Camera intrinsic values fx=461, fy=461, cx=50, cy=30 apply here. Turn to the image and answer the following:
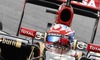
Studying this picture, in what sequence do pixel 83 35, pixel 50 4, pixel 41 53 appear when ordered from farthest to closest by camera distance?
pixel 83 35 < pixel 50 4 < pixel 41 53

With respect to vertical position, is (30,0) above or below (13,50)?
above

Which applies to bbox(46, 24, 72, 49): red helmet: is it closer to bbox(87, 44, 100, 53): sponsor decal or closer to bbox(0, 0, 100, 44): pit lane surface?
bbox(87, 44, 100, 53): sponsor decal

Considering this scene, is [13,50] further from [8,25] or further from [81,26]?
[81,26]

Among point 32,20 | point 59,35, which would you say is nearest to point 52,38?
point 59,35

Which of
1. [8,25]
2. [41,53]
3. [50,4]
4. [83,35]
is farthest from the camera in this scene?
[83,35]

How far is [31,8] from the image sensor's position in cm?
943

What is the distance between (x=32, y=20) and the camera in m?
8.55

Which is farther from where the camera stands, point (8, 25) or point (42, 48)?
point (8, 25)

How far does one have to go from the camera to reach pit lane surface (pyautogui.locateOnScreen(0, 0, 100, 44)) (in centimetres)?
805

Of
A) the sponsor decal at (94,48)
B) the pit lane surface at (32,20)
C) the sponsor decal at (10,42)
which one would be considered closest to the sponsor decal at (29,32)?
the sponsor decal at (10,42)

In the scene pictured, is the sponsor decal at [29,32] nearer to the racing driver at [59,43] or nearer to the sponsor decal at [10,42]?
the racing driver at [59,43]

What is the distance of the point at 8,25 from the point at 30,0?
1552 millimetres

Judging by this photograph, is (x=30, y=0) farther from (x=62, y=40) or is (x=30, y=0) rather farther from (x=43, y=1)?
(x=62, y=40)

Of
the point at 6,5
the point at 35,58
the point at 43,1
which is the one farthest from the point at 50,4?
the point at 6,5
